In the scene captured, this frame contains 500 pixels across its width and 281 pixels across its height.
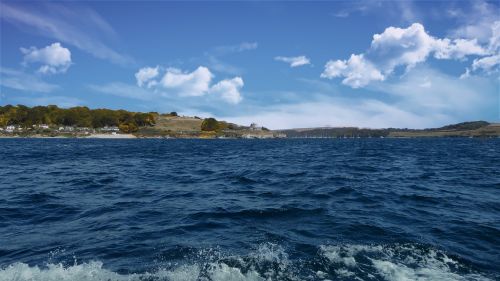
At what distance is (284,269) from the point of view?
1109 centimetres

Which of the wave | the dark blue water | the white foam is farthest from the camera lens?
the dark blue water

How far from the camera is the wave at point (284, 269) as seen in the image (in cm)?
1056

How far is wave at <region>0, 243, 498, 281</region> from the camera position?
1056 cm

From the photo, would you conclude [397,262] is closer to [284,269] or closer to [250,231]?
[284,269]

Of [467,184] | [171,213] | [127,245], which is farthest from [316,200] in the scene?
[467,184]

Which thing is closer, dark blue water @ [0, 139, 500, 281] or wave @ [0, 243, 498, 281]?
wave @ [0, 243, 498, 281]

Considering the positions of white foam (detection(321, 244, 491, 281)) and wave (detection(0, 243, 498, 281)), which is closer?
wave (detection(0, 243, 498, 281))

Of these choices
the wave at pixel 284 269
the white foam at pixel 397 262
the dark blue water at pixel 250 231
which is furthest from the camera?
the dark blue water at pixel 250 231

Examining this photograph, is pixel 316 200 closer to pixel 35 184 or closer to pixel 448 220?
pixel 448 220

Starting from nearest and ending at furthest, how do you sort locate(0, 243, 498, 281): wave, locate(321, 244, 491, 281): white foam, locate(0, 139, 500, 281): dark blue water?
locate(0, 243, 498, 281): wave, locate(321, 244, 491, 281): white foam, locate(0, 139, 500, 281): dark blue water

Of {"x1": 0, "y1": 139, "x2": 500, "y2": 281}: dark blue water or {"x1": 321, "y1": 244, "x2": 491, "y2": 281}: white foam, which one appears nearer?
{"x1": 321, "y1": 244, "x2": 491, "y2": 281}: white foam

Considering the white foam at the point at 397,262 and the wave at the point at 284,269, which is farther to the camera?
the white foam at the point at 397,262

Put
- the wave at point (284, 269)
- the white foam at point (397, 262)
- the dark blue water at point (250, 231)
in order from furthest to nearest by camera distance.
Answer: the dark blue water at point (250, 231) → the white foam at point (397, 262) → the wave at point (284, 269)

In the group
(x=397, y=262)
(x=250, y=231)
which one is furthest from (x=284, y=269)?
(x=250, y=231)
